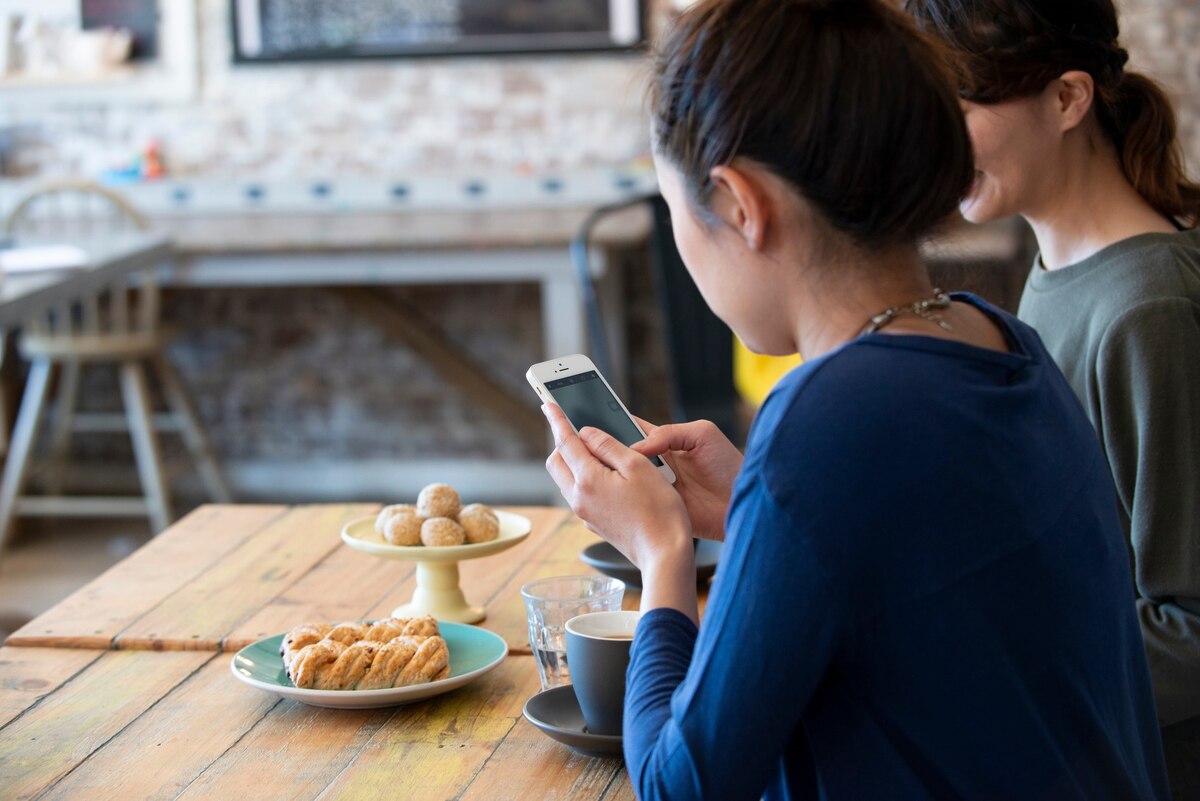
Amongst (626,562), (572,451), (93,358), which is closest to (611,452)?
(572,451)

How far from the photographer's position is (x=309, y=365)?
15.2 ft

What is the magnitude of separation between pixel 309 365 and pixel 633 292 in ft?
3.79

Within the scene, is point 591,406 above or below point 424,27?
below

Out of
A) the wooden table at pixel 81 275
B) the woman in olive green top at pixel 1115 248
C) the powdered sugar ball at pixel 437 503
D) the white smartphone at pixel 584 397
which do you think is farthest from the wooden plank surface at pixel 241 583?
the wooden table at pixel 81 275

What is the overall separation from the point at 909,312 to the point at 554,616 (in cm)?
46

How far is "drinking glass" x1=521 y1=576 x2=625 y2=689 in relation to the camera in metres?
1.18

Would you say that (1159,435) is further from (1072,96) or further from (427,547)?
(427,547)

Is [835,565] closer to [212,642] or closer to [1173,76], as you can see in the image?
[212,642]

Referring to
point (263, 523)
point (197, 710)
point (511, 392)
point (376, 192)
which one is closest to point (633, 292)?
point (511, 392)

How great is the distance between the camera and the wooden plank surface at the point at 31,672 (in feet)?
3.90

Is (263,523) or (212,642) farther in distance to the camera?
(263,523)

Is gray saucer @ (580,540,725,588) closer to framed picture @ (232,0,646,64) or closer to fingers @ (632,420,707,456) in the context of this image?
fingers @ (632,420,707,456)

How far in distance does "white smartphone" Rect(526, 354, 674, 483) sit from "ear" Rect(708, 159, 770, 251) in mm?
317

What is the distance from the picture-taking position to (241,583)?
152cm
